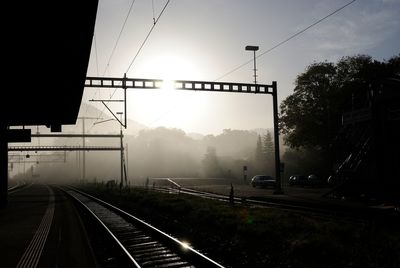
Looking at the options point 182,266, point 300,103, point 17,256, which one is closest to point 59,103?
point 17,256

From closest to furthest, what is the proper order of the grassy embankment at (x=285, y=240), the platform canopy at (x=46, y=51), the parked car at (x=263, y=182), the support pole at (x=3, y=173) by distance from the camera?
the platform canopy at (x=46, y=51) < the grassy embankment at (x=285, y=240) < the support pole at (x=3, y=173) < the parked car at (x=263, y=182)

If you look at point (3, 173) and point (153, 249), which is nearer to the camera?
point (153, 249)

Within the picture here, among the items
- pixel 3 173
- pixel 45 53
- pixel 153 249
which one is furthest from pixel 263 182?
pixel 45 53

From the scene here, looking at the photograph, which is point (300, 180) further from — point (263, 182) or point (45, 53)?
point (45, 53)

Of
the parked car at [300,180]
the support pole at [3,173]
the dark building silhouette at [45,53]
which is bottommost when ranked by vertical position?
the parked car at [300,180]

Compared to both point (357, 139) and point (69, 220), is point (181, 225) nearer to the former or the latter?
point (69, 220)

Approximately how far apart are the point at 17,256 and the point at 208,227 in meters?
7.00

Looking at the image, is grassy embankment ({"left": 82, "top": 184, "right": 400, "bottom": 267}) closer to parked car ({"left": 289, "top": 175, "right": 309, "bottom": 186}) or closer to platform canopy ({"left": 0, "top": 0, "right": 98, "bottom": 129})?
platform canopy ({"left": 0, "top": 0, "right": 98, "bottom": 129})

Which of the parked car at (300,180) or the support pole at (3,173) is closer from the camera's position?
the support pole at (3,173)

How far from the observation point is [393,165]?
30.2 meters

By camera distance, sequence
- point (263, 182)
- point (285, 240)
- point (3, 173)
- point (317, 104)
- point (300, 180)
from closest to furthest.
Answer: point (285, 240)
point (3, 173)
point (263, 182)
point (300, 180)
point (317, 104)

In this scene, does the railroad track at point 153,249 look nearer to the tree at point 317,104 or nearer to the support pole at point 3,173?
the support pole at point 3,173

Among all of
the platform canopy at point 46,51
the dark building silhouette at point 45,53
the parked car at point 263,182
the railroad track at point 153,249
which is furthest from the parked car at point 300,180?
the railroad track at point 153,249

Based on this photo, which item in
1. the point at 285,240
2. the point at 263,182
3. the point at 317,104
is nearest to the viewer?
the point at 285,240
